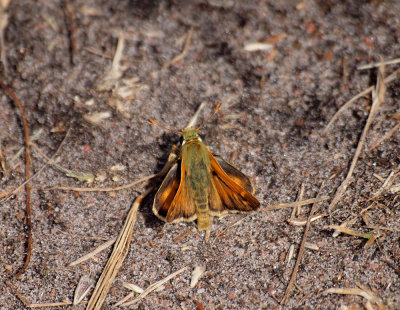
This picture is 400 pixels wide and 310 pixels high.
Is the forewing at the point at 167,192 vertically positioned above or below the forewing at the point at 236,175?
below

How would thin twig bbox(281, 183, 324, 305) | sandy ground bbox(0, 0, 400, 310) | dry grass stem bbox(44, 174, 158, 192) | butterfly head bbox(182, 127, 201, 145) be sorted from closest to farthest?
thin twig bbox(281, 183, 324, 305), sandy ground bbox(0, 0, 400, 310), butterfly head bbox(182, 127, 201, 145), dry grass stem bbox(44, 174, 158, 192)

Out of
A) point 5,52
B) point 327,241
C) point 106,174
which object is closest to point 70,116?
point 106,174

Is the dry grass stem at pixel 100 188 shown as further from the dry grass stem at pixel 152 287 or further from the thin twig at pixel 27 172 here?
the dry grass stem at pixel 152 287

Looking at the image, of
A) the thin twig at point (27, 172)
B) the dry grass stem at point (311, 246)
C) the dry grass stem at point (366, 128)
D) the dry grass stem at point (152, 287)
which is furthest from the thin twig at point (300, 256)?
the thin twig at point (27, 172)

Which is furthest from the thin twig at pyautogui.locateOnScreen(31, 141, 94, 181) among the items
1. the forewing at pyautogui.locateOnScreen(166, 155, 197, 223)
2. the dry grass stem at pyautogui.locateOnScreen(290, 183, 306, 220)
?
the dry grass stem at pyautogui.locateOnScreen(290, 183, 306, 220)

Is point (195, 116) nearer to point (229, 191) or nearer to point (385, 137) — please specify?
point (229, 191)

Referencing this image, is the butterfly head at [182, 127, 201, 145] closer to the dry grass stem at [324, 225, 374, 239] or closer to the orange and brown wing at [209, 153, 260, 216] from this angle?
the orange and brown wing at [209, 153, 260, 216]

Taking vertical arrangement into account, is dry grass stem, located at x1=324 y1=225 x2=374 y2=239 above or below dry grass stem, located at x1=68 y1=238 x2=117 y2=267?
above
